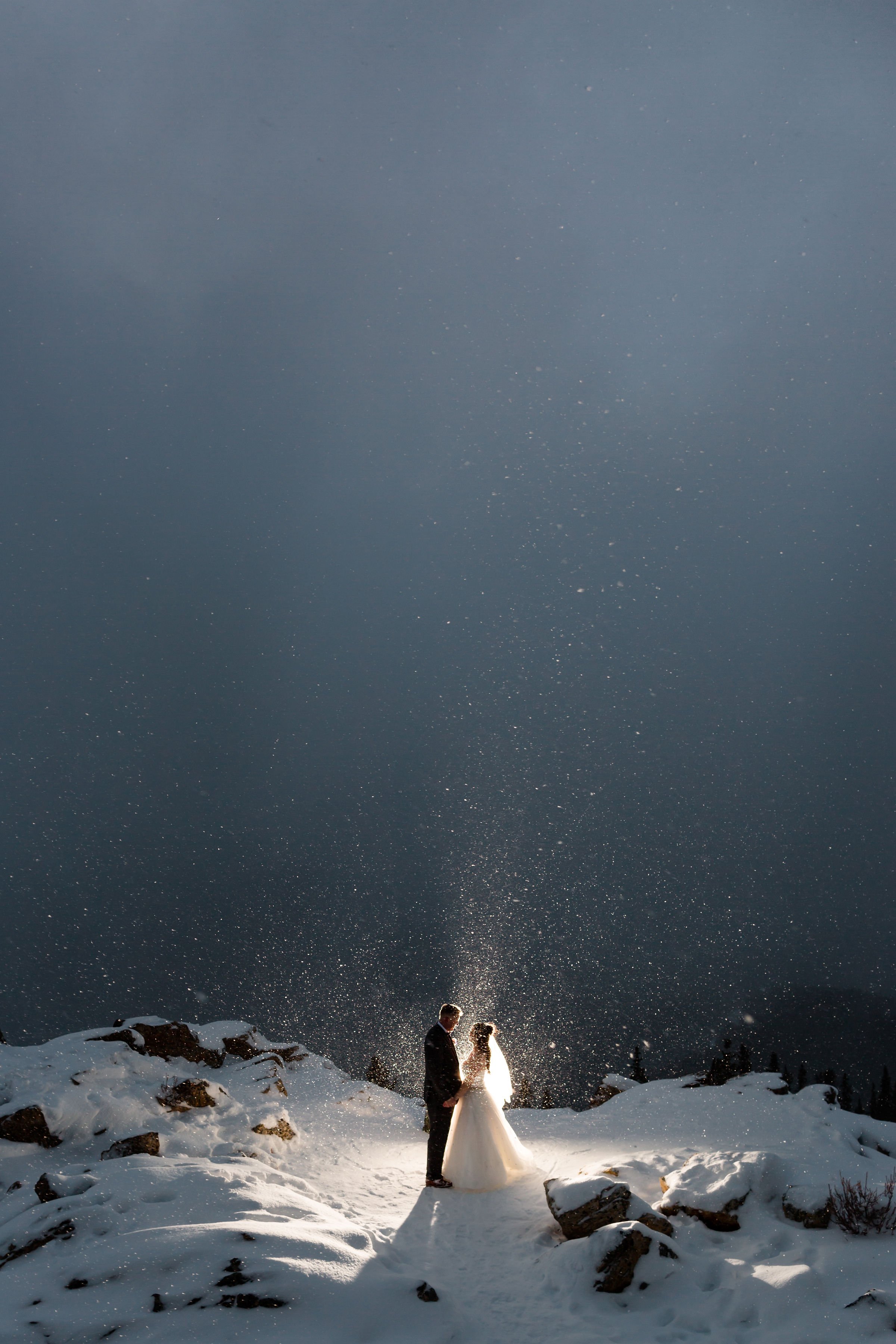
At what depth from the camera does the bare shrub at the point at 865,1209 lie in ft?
20.6

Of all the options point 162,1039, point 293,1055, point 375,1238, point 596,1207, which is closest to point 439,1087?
point 375,1238

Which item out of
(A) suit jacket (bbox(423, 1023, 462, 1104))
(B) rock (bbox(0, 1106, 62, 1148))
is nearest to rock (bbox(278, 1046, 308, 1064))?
(B) rock (bbox(0, 1106, 62, 1148))

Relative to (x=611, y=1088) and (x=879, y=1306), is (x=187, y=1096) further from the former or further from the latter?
(x=611, y=1088)

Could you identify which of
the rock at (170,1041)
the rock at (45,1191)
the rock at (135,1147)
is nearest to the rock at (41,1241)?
the rock at (45,1191)

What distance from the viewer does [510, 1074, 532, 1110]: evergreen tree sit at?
A: 34094 mm

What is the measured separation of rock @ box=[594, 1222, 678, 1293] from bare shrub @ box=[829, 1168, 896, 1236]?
1748 mm

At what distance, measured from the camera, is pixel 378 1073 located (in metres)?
29.8

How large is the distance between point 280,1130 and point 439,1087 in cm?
416

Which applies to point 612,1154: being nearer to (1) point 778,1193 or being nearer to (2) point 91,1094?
(1) point 778,1193

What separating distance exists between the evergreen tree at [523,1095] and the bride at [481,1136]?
24052 mm

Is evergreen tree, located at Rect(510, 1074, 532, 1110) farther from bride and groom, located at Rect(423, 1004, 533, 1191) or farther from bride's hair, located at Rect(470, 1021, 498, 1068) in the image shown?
bride's hair, located at Rect(470, 1021, 498, 1068)

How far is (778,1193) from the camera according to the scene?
23.6 feet

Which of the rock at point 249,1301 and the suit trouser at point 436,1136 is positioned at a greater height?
the rock at point 249,1301

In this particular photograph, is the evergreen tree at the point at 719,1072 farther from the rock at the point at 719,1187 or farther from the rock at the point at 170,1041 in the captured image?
the rock at the point at 170,1041
